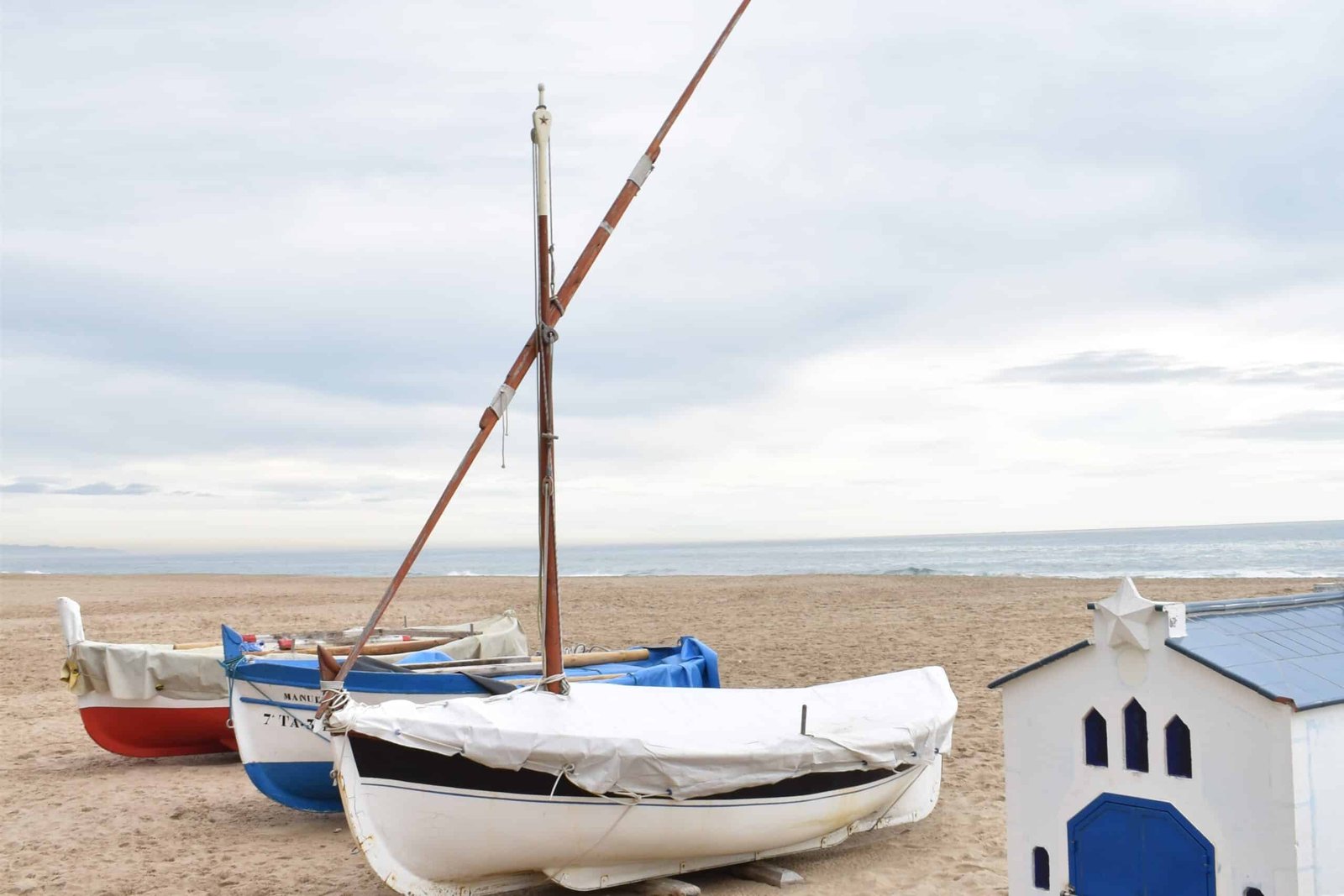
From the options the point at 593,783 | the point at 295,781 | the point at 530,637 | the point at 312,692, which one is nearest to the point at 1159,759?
the point at 593,783

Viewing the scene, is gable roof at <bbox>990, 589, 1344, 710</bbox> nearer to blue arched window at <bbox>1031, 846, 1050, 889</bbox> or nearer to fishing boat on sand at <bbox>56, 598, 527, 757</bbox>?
blue arched window at <bbox>1031, 846, 1050, 889</bbox>

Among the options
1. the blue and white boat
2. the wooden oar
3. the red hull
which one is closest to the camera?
the blue and white boat

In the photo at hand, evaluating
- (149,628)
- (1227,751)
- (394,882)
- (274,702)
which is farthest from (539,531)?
(149,628)

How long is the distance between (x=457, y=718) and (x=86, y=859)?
4.17 meters

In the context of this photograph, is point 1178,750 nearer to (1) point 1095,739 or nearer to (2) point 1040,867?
(1) point 1095,739

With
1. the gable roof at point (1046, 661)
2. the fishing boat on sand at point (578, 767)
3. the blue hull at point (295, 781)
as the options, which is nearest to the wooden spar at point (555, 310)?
the fishing boat on sand at point (578, 767)

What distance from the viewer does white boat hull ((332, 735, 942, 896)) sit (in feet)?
22.7

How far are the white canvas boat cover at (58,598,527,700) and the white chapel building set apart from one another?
7.98 m

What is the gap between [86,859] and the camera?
29.2 ft

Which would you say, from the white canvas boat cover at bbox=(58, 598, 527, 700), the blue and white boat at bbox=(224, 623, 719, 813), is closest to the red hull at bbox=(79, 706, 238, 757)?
the white canvas boat cover at bbox=(58, 598, 527, 700)

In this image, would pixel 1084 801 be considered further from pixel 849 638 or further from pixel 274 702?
pixel 849 638

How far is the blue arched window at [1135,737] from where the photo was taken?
187 inches

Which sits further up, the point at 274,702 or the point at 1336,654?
the point at 1336,654

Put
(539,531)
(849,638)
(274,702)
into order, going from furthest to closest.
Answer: (849,638)
(274,702)
(539,531)
